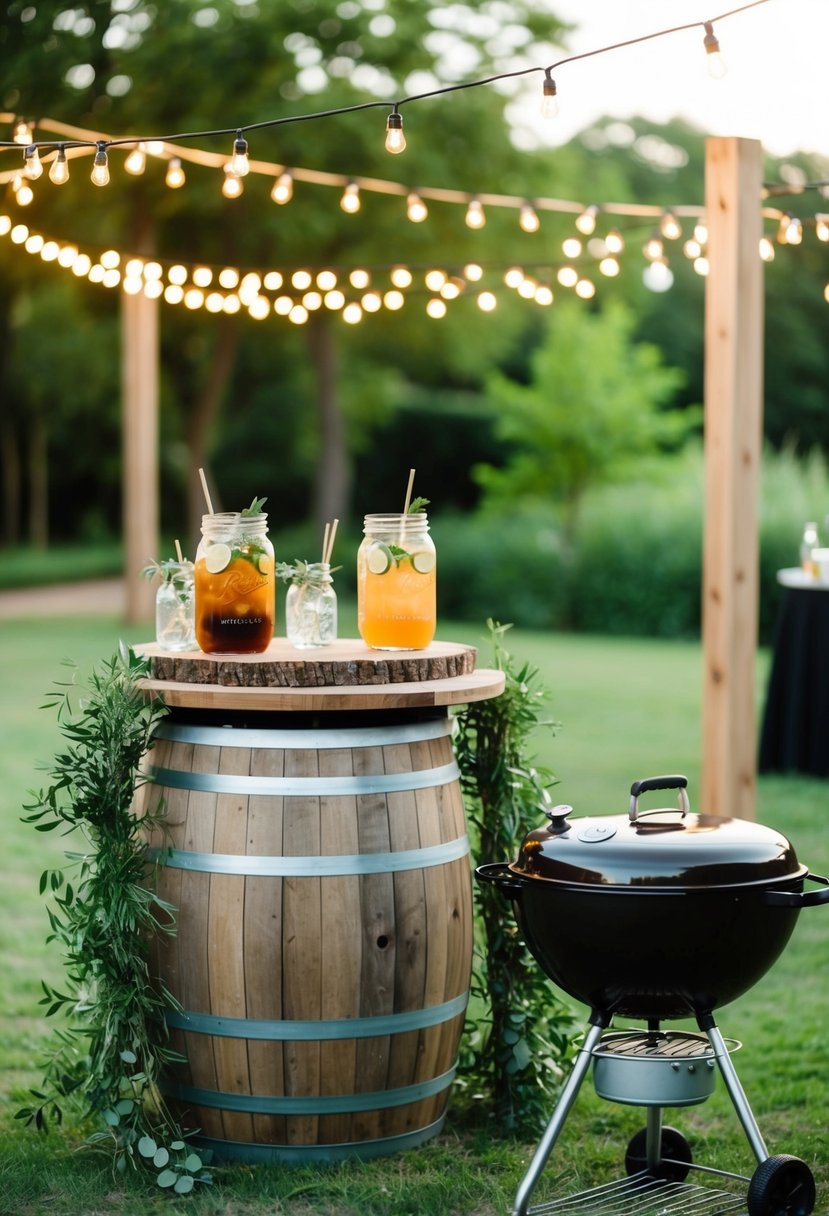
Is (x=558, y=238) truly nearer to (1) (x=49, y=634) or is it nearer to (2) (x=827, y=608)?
(1) (x=49, y=634)

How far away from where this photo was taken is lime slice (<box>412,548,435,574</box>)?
3.36 m

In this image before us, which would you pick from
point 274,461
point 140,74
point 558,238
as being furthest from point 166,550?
point 140,74

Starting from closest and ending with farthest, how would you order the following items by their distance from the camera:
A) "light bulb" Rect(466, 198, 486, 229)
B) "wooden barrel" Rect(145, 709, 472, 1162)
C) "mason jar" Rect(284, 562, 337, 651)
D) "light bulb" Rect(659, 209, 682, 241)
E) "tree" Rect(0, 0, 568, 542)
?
"wooden barrel" Rect(145, 709, 472, 1162) → "mason jar" Rect(284, 562, 337, 651) → "light bulb" Rect(659, 209, 682, 241) → "light bulb" Rect(466, 198, 486, 229) → "tree" Rect(0, 0, 568, 542)

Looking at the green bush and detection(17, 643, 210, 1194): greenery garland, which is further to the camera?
the green bush

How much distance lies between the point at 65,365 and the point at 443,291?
19.6 metres

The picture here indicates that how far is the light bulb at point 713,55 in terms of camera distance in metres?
3.24

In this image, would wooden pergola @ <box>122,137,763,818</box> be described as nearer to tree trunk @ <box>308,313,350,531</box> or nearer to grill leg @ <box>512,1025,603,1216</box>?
grill leg @ <box>512,1025,603,1216</box>

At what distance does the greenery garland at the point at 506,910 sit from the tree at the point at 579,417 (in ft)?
44.4

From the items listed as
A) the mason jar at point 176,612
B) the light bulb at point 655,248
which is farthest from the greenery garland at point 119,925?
the light bulb at point 655,248

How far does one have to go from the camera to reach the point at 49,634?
559 inches

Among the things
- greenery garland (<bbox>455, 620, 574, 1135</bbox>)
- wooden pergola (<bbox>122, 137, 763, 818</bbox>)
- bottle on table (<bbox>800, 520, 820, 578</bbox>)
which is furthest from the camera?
Answer: bottle on table (<bbox>800, 520, 820, 578</bbox>)

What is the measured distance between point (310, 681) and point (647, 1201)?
1.21 meters

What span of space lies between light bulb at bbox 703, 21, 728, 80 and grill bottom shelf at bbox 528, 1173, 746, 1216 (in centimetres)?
229

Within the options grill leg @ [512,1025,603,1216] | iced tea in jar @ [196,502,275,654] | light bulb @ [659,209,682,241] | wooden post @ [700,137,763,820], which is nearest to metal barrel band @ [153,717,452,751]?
iced tea in jar @ [196,502,275,654]
